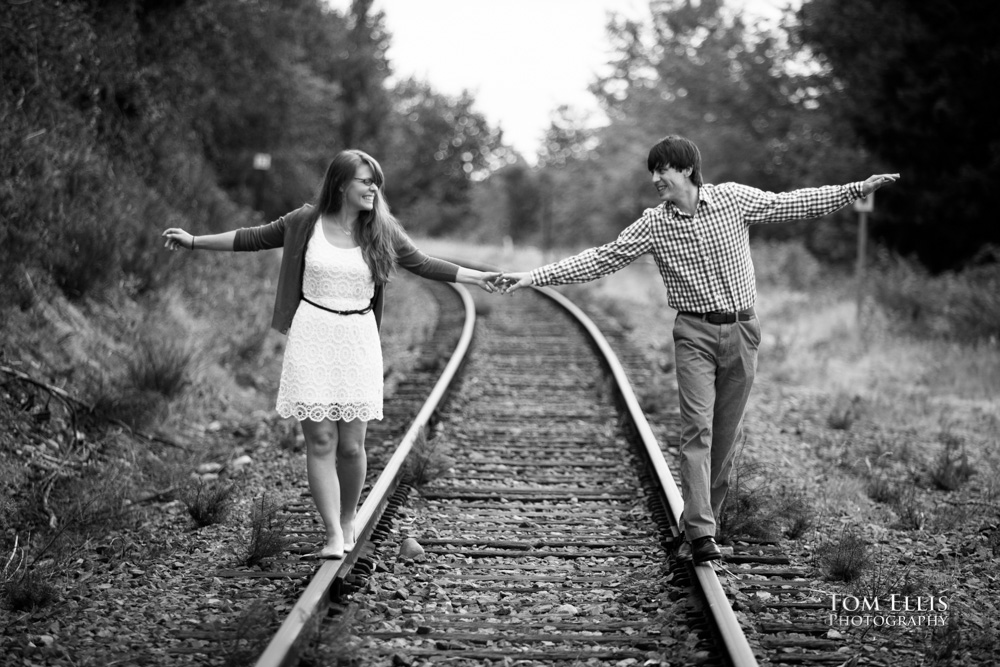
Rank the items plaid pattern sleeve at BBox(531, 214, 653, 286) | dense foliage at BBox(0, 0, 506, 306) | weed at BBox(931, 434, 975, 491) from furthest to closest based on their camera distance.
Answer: dense foliage at BBox(0, 0, 506, 306)
weed at BBox(931, 434, 975, 491)
plaid pattern sleeve at BBox(531, 214, 653, 286)

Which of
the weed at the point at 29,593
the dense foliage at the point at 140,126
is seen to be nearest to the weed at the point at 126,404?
the dense foliage at the point at 140,126

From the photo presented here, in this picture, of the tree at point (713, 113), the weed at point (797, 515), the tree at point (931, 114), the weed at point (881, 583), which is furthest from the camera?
the tree at point (713, 113)

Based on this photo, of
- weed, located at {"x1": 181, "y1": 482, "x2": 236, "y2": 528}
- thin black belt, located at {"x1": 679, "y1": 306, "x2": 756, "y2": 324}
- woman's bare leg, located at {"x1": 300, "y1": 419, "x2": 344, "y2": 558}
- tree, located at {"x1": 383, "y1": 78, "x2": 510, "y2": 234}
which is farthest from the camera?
tree, located at {"x1": 383, "y1": 78, "x2": 510, "y2": 234}

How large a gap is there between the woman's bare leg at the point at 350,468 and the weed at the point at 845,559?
218 centimetres

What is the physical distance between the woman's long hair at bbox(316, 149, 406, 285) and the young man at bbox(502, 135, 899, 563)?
105cm

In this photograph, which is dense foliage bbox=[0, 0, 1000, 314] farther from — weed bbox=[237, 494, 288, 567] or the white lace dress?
the white lace dress

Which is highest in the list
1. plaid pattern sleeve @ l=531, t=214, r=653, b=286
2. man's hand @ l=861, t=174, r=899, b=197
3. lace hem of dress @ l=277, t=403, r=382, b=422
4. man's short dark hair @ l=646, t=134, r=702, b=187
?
man's short dark hair @ l=646, t=134, r=702, b=187

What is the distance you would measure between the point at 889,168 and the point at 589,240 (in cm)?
2959

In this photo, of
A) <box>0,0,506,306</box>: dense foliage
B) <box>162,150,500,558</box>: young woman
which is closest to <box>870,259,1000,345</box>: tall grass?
<box>0,0,506,306</box>: dense foliage

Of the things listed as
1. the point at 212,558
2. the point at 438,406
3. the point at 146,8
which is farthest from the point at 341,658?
the point at 146,8

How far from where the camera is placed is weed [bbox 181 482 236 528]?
5020 mm

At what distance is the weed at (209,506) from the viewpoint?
5020 mm

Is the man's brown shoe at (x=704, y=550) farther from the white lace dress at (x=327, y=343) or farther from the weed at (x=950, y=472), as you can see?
the weed at (x=950, y=472)

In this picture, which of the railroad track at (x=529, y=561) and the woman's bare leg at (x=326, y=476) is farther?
the woman's bare leg at (x=326, y=476)
